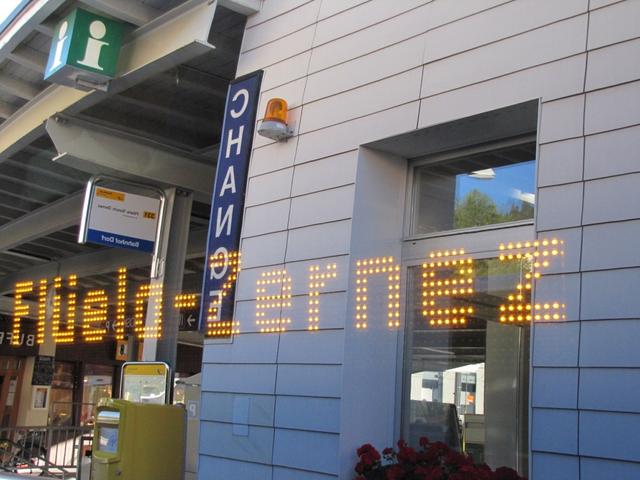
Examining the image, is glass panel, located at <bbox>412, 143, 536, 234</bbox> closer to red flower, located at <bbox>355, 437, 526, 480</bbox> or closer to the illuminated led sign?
the illuminated led sign

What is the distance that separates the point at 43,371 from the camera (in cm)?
2081

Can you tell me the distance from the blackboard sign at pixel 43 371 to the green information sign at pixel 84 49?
1372cm

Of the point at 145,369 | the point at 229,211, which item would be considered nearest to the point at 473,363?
the point at 229,211

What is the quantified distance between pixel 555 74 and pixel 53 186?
33.2 ft

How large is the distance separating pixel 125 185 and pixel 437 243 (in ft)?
16.8

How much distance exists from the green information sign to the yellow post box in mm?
3484

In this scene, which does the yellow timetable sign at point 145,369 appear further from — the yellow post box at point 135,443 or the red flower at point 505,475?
the red flower at point 505,475

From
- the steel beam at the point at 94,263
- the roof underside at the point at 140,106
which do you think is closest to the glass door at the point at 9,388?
the steel beam at the point at 94,263

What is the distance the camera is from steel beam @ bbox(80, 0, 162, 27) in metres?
8.56

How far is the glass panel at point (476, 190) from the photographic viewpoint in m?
6.21

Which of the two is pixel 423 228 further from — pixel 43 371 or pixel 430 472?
pixel 43 371

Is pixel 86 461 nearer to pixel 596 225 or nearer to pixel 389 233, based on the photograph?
pixel 389 233

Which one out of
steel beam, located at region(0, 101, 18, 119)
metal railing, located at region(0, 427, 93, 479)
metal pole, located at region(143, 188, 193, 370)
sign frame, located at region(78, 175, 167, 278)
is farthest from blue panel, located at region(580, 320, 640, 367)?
steel beam, located at region(0, 101, 18, 119)

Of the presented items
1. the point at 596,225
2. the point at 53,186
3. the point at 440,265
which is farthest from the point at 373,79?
the point at 53,186
